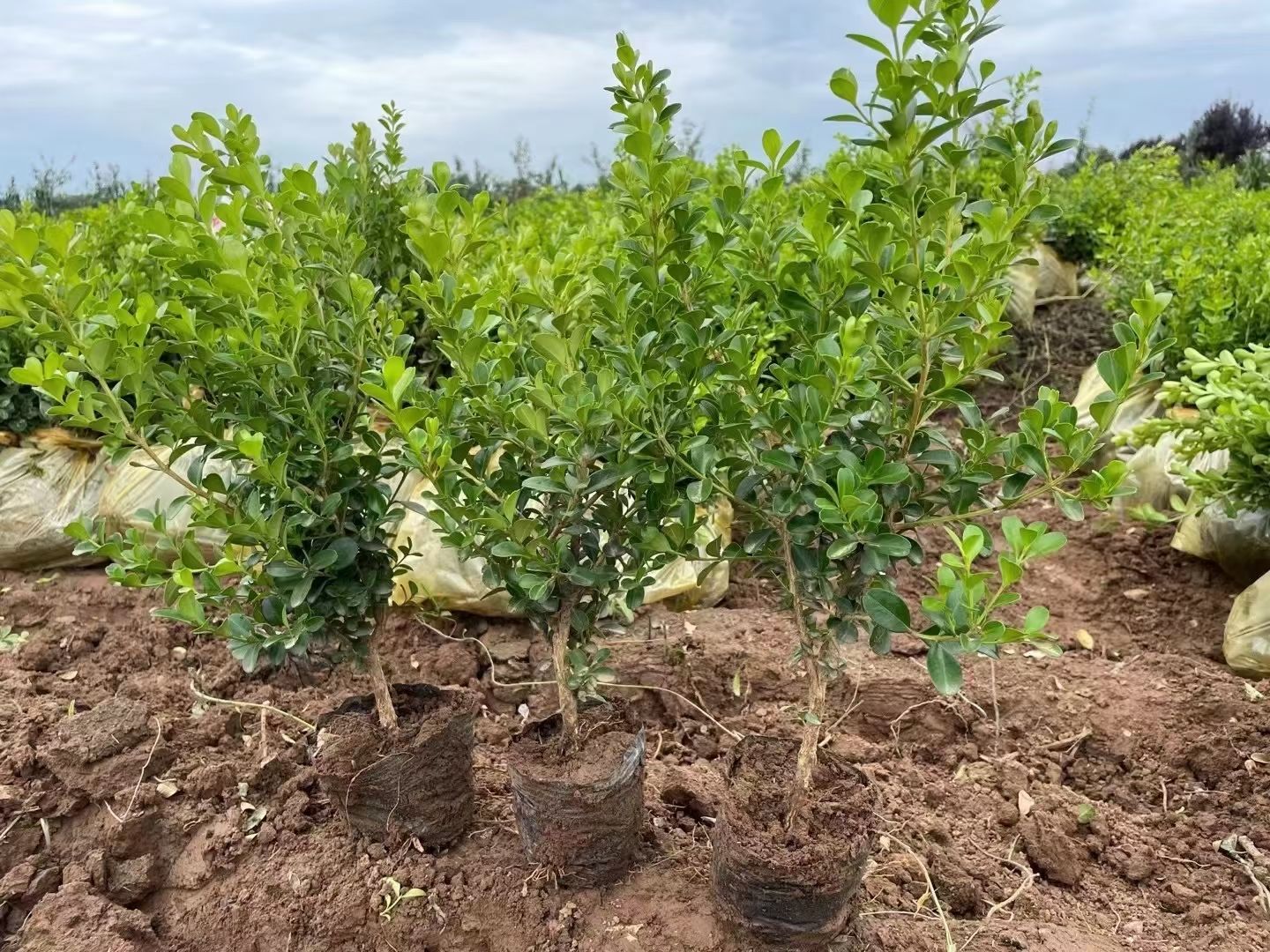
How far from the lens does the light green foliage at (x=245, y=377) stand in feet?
5.94

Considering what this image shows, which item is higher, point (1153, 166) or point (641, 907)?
point (1153, 166)

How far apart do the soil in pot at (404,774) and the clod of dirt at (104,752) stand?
715 millimetres

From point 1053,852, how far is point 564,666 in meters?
1.36

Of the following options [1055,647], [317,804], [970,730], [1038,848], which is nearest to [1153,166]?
[970,730]

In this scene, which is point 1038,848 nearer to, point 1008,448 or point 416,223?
point 1008,448

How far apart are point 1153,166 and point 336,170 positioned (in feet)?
22.7

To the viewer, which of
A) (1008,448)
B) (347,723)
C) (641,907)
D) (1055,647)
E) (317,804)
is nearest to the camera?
(1055,647)

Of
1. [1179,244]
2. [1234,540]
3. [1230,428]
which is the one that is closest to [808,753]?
[1230,428]

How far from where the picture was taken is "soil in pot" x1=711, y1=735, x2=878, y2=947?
71.8 inches

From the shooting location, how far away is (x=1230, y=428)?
3.29 meters

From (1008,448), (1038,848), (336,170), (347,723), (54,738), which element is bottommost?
(1038,848)

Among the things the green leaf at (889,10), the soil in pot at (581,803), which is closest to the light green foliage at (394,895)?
the soil in pot at (581,803)

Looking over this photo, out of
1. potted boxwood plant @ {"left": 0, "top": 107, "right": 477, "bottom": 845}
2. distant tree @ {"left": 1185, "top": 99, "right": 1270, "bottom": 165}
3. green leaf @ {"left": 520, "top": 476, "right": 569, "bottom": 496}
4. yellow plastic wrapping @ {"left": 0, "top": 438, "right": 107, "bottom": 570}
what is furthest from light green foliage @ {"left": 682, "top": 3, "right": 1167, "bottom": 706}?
distant tree @ {"left": 1185, "top": 99, "right": 1270, "bottom": 165}

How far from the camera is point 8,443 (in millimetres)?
4566
